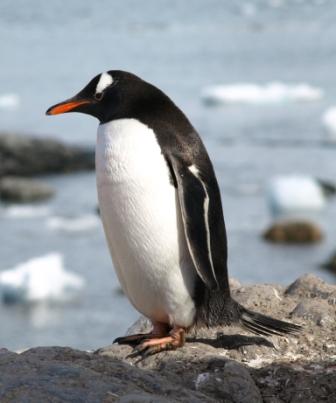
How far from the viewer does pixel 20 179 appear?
1059 cm

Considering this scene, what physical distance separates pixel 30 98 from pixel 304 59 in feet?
18.7

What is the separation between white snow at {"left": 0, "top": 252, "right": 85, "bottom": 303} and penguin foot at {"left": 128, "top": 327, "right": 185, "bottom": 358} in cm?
417

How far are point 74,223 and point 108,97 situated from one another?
228 inches

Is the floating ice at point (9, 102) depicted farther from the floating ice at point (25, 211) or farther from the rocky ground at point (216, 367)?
the rocky ground at point (216, 367)

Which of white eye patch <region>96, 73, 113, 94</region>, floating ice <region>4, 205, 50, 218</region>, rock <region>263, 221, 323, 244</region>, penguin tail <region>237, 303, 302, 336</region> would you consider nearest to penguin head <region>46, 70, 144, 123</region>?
white eye patch <region>96, 73, 113, 94</region>

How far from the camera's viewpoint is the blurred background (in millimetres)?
7387

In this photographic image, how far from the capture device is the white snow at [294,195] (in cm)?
901

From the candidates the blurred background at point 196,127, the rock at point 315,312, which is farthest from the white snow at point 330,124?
the rock at point 315,312

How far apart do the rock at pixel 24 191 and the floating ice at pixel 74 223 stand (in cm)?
79

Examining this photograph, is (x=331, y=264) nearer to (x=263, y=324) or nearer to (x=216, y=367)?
(x=263, y=324)

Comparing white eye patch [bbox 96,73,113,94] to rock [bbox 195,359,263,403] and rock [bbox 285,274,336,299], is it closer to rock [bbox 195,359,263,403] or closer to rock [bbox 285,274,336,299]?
rock [bbox 195,359,263,403]

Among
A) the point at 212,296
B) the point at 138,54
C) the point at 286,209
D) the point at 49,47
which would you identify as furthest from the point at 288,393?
the point at 49,47

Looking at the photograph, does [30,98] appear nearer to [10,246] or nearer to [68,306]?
[10,246]

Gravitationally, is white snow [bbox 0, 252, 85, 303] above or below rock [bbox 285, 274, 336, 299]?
above
